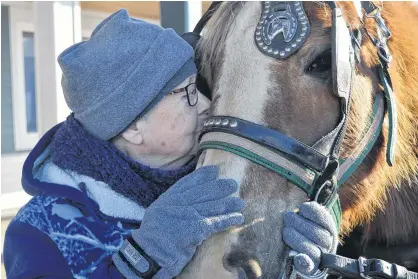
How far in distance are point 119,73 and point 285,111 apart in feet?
1.67

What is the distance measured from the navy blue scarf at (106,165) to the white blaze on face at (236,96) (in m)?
0.30

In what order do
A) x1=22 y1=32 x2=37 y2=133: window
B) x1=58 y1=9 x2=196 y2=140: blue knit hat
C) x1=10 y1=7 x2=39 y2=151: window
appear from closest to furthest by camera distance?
x1=58 y1=9 x2=196 y2=140: blue knit hat, x1=10 y1=7 x2=39 y2=151: window, x1=22 y1=32 x2=37 y2=133: window

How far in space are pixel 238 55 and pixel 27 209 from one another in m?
0.76

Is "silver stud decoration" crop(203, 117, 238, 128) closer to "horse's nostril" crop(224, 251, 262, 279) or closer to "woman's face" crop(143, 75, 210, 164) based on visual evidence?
"woman's face" crop(143, 75, 210, 164)

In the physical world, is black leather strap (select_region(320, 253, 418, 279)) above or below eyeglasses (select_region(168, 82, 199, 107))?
below

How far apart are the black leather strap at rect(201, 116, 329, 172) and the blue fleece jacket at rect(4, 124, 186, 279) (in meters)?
0.43

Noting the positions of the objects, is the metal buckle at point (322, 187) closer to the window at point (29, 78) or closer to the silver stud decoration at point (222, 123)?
the silver stud decoration at point (222, 123)

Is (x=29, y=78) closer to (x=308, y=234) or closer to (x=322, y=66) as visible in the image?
(x=322, y=66)

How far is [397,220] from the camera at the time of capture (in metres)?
1.97

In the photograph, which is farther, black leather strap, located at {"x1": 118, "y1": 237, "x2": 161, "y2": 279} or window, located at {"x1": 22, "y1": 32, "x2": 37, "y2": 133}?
window, located at {"x1": 22, "y1": 32, "x2": 37, "y2": 133}

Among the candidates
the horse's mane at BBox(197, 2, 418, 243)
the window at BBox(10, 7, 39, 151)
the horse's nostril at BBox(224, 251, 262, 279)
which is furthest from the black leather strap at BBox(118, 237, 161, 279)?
the window at BBox(10, 7, 39, 151)

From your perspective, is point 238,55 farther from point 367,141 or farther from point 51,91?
point 51,91

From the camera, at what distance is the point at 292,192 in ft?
4.73

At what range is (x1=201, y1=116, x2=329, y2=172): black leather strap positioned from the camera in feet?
4.66
